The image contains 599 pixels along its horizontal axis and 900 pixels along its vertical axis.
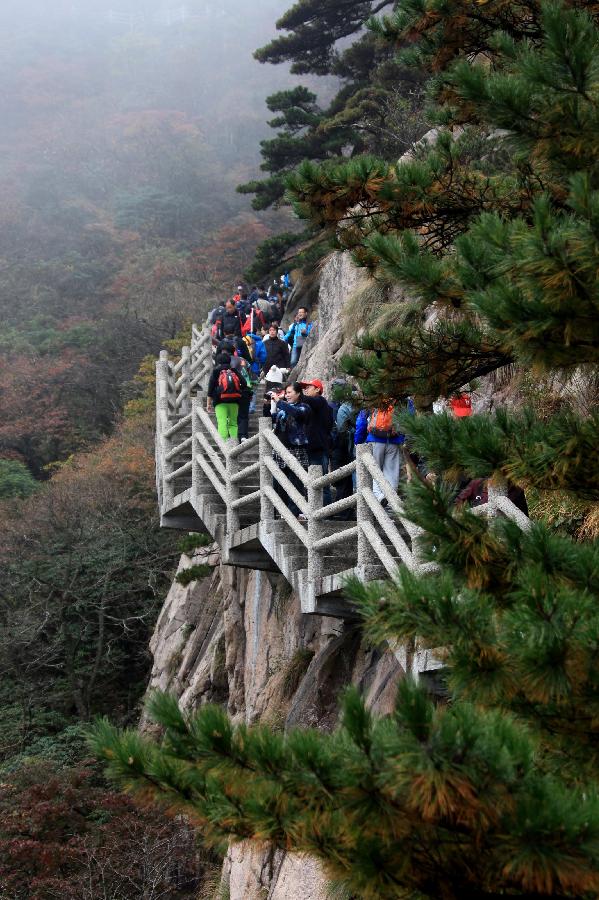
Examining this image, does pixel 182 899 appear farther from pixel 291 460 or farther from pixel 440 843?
pixel 440 843

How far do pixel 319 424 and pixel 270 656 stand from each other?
3.71 meters

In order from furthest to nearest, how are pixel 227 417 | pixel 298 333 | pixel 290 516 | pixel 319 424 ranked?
1. pixel 298 333
2. pixel 227 417
3. pixel 319 424
4. pixel 290 516

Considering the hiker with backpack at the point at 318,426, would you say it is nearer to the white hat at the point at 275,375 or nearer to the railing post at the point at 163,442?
the railing post at the point at 163,442

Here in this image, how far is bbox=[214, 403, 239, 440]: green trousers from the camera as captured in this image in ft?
44.3

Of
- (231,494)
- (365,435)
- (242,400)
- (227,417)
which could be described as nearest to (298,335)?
(242,400)

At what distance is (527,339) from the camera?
5.26 m

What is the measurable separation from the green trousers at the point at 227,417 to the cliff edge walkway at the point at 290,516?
9.9 inches

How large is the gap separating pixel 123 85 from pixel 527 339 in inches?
2776

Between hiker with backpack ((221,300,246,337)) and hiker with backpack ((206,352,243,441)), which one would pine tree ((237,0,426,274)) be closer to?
hiker with backpack ((221,300,246,337))

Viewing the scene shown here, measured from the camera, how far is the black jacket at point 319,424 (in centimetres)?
1068

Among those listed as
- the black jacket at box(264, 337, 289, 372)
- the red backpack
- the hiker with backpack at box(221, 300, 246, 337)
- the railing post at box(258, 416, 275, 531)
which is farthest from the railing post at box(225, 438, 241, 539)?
the hiker with backpack at box(221, 300, 246, 337)

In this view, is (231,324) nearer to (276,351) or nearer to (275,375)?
(276,351)

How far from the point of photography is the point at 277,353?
17250 millimetres

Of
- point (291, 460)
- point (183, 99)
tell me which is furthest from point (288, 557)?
point (183, 99)
